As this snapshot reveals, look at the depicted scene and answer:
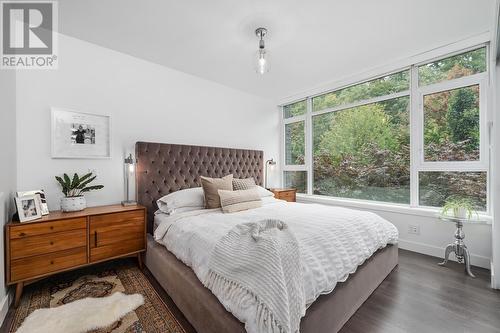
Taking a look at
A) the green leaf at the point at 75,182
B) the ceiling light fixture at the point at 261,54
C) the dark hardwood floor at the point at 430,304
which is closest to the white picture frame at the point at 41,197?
the green leaf at the point at 75,182

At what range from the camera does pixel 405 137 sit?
10.4 feet

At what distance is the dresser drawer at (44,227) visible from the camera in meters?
1.80

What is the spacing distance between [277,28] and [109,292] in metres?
3.05

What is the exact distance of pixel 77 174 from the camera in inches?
96.8

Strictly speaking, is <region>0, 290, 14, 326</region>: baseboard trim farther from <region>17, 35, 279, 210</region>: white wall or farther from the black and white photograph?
the black and white photograph

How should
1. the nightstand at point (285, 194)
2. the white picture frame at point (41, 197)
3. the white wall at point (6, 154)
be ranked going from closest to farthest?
the white wall at point (6, 154)
the white picture frame at point (41, 197)
the nightstand at point (285, 194)

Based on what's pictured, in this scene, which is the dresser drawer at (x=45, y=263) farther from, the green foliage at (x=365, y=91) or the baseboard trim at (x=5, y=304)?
the green foliage at (x=365, y=91)

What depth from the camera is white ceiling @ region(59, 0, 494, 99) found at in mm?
2025

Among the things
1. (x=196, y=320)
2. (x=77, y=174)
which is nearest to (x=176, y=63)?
(x=77, y=174)

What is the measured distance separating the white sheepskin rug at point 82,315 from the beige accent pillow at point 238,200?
3.82ft

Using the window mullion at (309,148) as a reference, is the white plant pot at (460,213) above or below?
below

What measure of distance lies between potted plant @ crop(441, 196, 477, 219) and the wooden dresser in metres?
3.44

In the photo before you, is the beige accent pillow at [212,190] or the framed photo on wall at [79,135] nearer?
the framed photo on wall at [79,135]

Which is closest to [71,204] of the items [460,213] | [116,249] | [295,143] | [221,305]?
[116,249]
